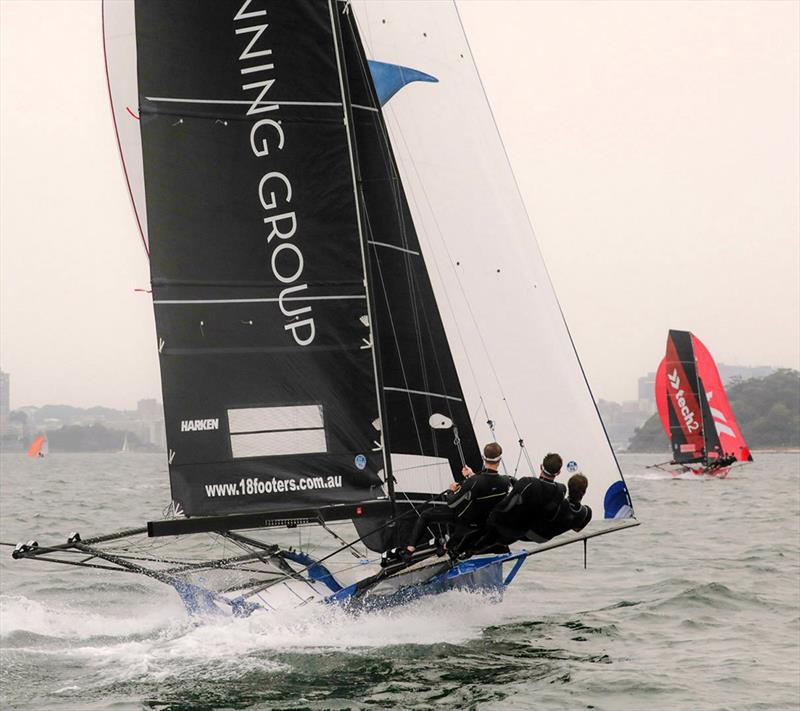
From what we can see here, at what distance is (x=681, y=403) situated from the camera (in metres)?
34.1

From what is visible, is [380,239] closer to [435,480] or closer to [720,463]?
[435,480]

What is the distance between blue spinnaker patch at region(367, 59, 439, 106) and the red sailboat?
25.3m

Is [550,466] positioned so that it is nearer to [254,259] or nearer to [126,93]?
[254,259]

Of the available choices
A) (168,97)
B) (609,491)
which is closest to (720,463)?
(609,491)

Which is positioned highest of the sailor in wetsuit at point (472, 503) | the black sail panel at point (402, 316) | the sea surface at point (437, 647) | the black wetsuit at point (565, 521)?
the black sail panel at point (402, 316)

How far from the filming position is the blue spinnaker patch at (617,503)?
8.77 metres

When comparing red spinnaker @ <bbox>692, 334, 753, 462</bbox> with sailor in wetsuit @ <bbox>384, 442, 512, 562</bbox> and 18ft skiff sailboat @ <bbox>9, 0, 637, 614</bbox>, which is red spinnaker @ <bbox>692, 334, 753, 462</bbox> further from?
sailor in wetsuit @ <bbox>384, 442, 512, 562</bbox>

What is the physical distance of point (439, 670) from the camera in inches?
283

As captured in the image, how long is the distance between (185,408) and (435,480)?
6.81ft

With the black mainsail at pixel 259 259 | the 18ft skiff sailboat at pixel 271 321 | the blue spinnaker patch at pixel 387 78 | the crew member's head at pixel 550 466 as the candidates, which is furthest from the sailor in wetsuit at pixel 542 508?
the blue spinnaker patch at pixel 387 78

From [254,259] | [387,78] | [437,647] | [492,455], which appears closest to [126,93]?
[387,78]

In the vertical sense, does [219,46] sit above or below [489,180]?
above

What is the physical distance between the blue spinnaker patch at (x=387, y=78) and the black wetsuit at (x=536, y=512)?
3.32 meters

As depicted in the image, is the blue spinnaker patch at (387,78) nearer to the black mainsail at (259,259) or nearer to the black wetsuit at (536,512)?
the black mainsail at (259,259)
